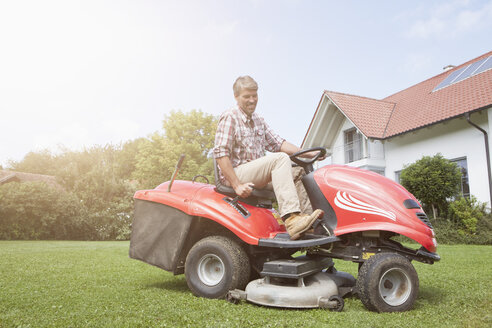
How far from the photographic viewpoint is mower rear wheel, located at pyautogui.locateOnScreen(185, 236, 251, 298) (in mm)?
3400

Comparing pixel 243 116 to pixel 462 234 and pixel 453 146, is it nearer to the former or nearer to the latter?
pixel 462 234

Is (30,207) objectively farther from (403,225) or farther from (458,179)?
(403,225)

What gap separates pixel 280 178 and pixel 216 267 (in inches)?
40.4

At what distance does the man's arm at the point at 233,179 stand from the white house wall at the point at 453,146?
40.8 ft

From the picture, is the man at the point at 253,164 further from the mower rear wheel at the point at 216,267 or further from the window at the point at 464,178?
the window at the point at 464,178

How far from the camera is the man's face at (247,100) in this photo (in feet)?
12.2

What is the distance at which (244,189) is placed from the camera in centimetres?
342

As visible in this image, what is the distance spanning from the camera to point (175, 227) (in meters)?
3.80

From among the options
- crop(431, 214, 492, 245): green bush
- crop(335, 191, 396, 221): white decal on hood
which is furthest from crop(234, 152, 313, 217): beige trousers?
crop(431, 214, 492, 245): green bush

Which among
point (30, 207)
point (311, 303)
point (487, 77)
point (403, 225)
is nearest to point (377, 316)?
point (311, 303)

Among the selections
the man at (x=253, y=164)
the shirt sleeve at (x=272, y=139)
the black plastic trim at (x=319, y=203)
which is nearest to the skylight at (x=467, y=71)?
the shirt sleeve at (x=272, y=139)

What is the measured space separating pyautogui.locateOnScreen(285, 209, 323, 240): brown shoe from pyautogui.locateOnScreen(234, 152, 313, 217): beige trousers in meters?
0.06

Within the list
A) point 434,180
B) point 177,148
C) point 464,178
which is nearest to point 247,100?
point 434,180

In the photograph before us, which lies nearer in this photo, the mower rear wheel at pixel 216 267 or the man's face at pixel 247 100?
the mower rear wheel at pixel 216 267
